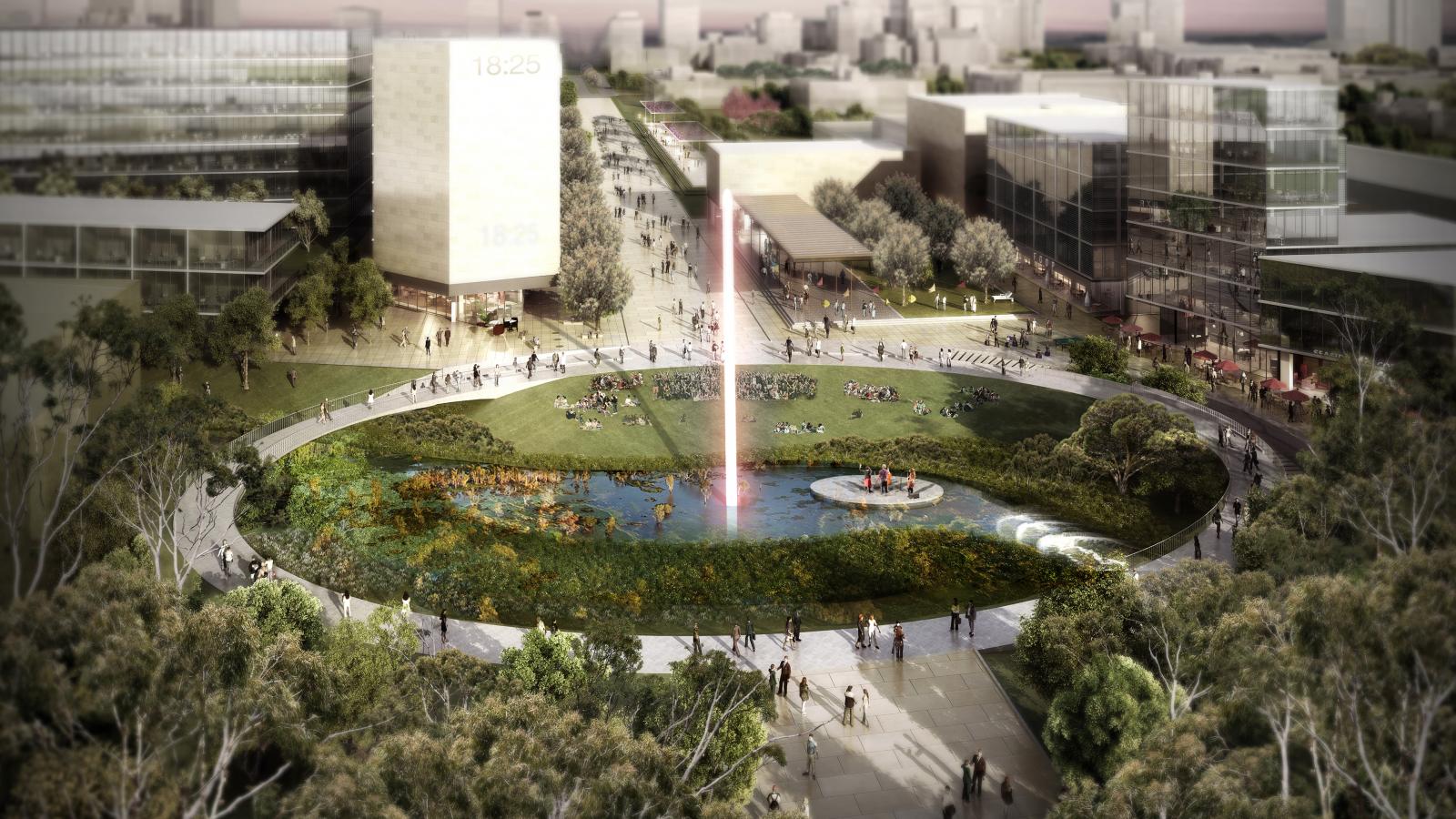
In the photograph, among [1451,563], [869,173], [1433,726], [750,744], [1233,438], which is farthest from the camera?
[869,173]

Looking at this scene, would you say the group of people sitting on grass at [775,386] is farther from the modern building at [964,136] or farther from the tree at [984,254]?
the modern building at [964,136]

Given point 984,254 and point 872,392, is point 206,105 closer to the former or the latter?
point 872,392

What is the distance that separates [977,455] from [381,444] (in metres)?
24.2

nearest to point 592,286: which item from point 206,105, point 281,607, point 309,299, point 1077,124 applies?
point 309,299

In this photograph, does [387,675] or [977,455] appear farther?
[977,455]

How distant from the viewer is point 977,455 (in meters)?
55.8

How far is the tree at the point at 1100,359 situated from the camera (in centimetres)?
6488

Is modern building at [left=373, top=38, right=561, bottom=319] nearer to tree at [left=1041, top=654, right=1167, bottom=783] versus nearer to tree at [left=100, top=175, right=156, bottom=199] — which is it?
tree at [left=100, top=175, right=156, bottom=199]

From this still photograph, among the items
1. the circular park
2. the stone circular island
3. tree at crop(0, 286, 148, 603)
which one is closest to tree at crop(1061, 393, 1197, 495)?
the circular park

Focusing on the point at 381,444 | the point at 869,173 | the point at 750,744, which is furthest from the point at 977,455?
the point at 869,173

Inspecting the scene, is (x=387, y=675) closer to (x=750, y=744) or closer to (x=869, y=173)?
(x=750, y=744)

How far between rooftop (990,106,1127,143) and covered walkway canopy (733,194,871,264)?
14.0 metres

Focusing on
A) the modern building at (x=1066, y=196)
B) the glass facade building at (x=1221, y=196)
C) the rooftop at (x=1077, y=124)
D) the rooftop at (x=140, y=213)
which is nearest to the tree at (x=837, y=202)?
the modern building at (x=1066, y=196)

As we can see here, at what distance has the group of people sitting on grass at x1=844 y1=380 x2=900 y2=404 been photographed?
62.6m
